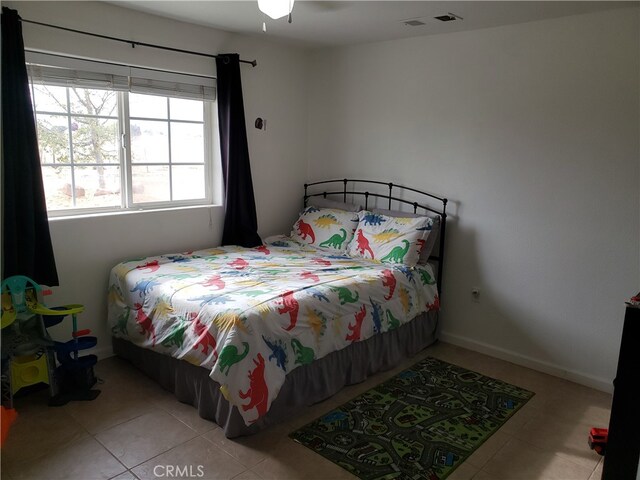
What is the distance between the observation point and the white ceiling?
2.81 meters

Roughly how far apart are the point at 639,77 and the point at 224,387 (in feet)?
9.13

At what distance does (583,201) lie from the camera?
9.87 ft

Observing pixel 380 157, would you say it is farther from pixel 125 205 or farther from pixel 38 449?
pixel 38 449

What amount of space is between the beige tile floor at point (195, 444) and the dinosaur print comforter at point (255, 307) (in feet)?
0.79

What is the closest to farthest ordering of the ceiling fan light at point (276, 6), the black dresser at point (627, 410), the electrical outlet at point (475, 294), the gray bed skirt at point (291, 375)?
the black dresser at point (627, 410) < the ceiling fan light at point (276, 6) < the gray bed skirt at point (291, 375) < the electrical outlet at point (475, 294)

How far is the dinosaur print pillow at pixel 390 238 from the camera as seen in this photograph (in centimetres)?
341

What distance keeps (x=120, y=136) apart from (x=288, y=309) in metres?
1.78

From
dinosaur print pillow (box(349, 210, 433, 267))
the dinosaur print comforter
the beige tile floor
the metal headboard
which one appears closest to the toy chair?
the beige tile floor

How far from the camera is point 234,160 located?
3754mm

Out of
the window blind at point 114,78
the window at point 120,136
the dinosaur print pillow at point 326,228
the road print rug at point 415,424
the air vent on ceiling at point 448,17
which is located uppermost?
the air vent on ceiling at point 448,17

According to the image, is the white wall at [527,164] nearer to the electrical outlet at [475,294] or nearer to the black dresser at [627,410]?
the electrical outlet at [475,294]

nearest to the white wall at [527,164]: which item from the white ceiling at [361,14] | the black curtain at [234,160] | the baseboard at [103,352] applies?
the white ceiling at [361,14]

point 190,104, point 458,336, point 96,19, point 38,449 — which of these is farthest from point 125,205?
point 458,336

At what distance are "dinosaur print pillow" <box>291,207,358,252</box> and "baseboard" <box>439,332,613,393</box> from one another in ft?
3.47
